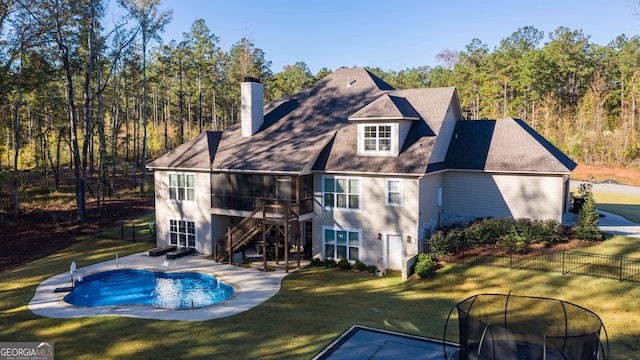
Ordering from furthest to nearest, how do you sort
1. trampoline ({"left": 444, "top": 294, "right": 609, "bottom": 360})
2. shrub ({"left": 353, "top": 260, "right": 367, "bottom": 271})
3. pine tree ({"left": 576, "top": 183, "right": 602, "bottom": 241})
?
1. shrub ({"left": 353, "top": 260, "right": 367, "bottom": 271})
2. pine tree ({"left": 576, "top": 183, "right": 602, "bottom": 241})
3. trampoline ({"left": 444, "top": 294, "right": 609, "bottom": 360})

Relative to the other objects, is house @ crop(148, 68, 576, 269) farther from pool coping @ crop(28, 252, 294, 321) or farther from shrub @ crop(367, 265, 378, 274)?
pool coping @ crop(28, 252, 294, 321)

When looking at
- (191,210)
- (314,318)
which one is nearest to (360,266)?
(314,318)

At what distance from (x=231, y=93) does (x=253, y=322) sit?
53.0 meters

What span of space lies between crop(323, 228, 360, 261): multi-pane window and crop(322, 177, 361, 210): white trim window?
1329mm

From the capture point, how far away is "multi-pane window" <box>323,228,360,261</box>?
70.7ft

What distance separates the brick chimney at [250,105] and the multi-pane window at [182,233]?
6.48m

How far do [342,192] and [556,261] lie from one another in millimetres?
10129

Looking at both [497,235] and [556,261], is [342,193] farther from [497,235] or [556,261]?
[556,261]

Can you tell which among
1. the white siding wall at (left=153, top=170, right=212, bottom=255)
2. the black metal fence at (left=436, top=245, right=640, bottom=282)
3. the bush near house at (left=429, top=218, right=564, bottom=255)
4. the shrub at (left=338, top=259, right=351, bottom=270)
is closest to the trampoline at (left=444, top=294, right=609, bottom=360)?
the black metal fence at (left=436, top=245, right=640, bottom=282)

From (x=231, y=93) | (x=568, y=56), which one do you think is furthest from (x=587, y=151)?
(x=231, y=93)

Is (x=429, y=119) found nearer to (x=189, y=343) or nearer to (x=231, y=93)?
(x=189, y=343)

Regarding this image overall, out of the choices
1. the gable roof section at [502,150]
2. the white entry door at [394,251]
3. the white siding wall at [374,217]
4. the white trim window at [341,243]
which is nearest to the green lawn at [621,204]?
the gable roof section at [502,150]

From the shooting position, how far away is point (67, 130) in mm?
44688

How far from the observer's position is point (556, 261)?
18.4 metres
